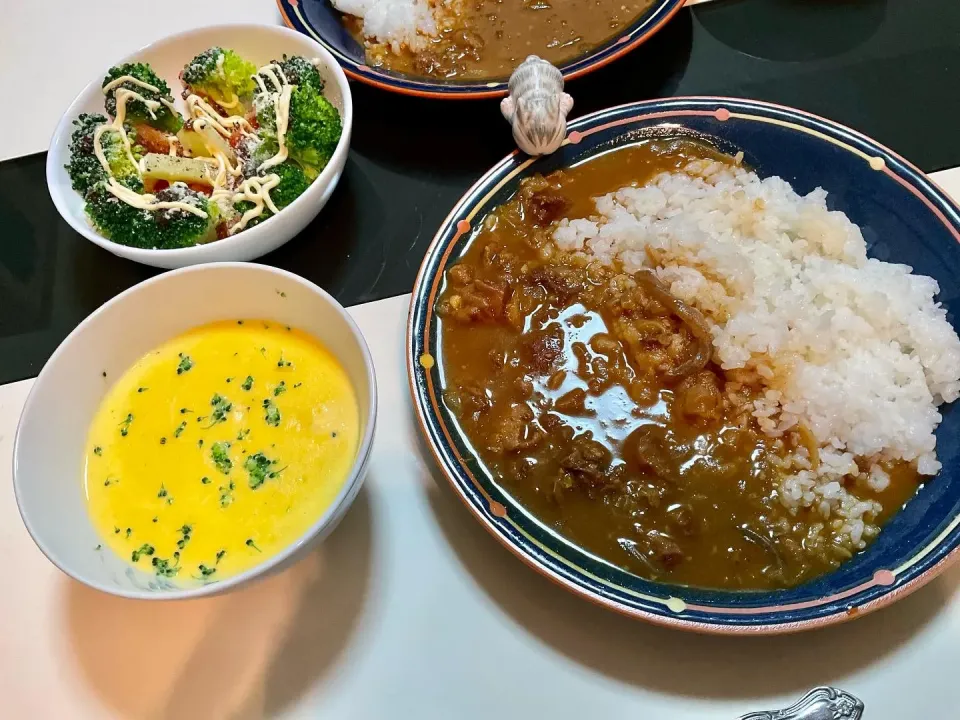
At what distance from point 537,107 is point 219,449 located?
1267 millimetres

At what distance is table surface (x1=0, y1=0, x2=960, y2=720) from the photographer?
1482 millimetres

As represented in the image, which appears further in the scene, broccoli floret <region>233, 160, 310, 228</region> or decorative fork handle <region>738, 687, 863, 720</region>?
broccoli floret <region>233, 160, 310, 228</region>

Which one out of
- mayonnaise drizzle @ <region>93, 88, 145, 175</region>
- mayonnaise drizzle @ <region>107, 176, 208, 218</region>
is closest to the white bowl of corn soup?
mayonnaise drizzle @ <region>107, 176, 208, 218</region>

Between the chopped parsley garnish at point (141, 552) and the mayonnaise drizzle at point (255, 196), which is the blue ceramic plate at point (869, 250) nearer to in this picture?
the mayonnaise drizzle at point (255, 196)

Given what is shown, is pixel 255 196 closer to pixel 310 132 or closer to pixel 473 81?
pixel 310 132

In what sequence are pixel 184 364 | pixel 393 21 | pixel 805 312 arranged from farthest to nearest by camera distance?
1. pixel 393 21
2. pixel 805 312
3. pixel 184 364

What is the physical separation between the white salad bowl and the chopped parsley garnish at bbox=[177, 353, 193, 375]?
0.37 meters

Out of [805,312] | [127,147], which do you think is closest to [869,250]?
[805,312]

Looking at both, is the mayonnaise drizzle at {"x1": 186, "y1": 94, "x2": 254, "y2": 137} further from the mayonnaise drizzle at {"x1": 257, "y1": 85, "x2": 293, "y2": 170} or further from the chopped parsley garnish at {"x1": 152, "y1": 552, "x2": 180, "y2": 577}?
the chopped parsley garnish at {"x1": 152, "y1": 552, "x2": 180, "y2": 577}

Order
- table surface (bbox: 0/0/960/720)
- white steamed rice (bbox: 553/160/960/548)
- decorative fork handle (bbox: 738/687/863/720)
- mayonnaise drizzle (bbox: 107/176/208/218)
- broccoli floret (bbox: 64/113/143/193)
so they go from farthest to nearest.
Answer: broccoli floret (bbox: 64/113/143/193), mayonnaise drizzle (bbox: 107/176/208/218), white steamed rice (bbox: 553/160/960/548), table surface (bbox: 0/0/960/720), decorative fork handle (bbox: 738/687/863/720)

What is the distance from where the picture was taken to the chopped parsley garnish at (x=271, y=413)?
155 cm

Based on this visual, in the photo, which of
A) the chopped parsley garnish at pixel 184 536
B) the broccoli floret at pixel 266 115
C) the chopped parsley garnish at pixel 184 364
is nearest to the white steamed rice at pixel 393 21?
the broccoli floret at pixel 266 115

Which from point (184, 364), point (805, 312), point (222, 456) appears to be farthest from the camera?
point (805, 312)

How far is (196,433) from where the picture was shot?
1553 millimetres
